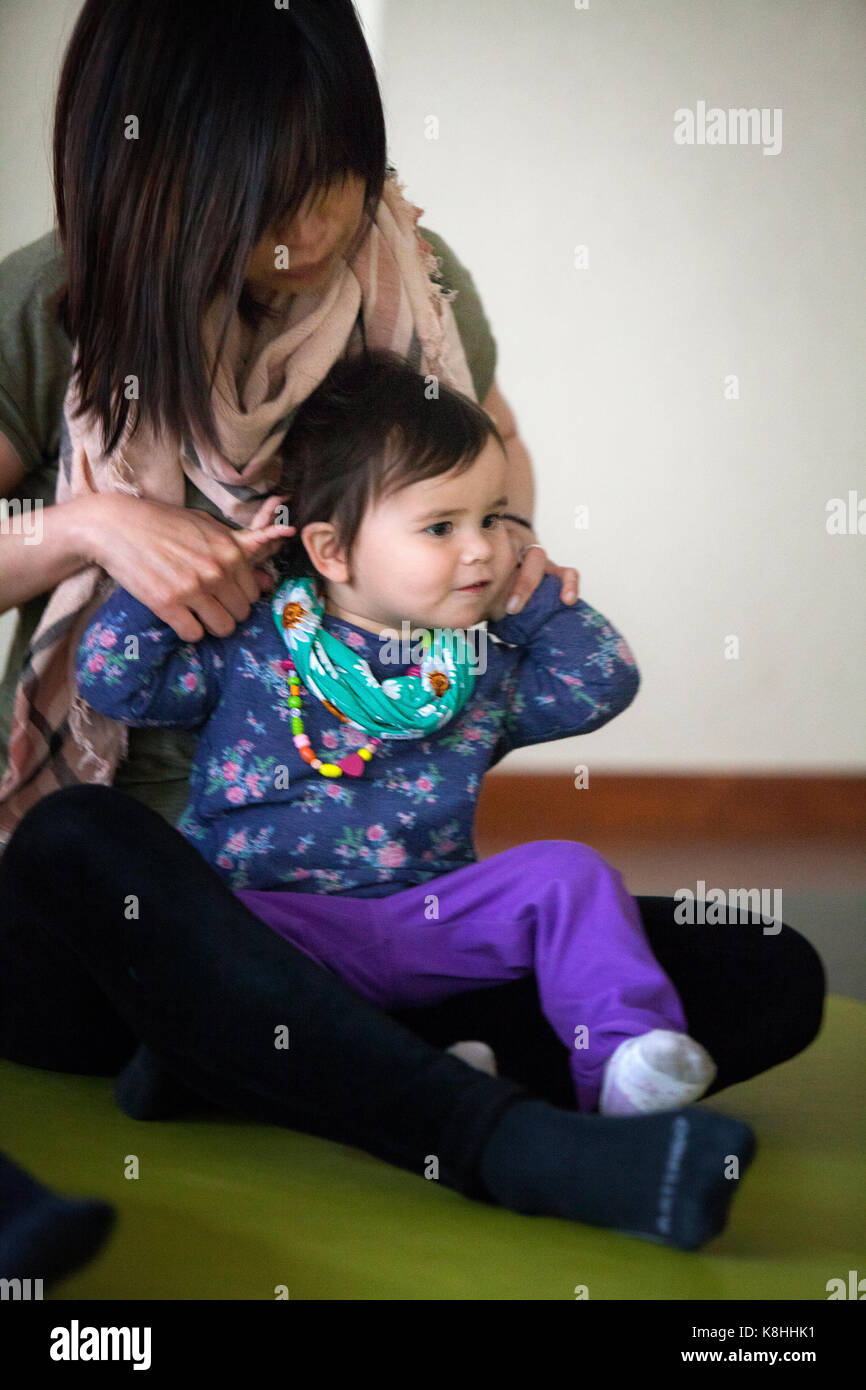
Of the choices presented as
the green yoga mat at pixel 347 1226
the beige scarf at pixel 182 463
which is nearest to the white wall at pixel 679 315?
the beige scarf at pixel 182 463

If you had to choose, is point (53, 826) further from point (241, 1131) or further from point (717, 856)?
point (717, 856)

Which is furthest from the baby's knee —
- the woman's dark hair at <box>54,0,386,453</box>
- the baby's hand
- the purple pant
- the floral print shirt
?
the woman's dark hair at <box>54,0,386,453</box>

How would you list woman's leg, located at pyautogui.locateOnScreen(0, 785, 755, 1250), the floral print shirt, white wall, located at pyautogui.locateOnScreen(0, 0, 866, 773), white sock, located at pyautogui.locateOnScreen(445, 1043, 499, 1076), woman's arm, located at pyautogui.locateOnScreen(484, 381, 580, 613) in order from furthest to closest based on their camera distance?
white wall, located at pyautogui.locateOnScreen(0, 0, 866, 773) → woman's arm, located at pyautogui.locateOnScreen(484, 381, 580, 613) → the floral print shirt → white sock, located at pyautogui.locateOnScreen(445, 1043, 499, 1076) → woman's leg, located at pyautogui.locateOnScreen(0, 785, 755, 1250)

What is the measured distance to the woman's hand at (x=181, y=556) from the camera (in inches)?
38.1

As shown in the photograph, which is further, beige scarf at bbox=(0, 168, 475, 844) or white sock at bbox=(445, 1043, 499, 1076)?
beige scarf at bbox=(0, 168, 475, 844)

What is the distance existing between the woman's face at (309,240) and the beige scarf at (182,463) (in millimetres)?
32

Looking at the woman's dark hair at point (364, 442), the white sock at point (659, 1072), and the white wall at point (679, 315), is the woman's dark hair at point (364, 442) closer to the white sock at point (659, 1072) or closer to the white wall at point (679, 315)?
the white sock at point (659, 1072)

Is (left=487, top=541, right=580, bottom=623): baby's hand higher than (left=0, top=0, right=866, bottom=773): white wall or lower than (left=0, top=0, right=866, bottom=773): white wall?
lower

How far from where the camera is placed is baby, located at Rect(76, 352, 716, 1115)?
2.95ft

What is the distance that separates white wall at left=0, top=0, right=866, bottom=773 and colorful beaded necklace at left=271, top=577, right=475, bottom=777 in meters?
1.91

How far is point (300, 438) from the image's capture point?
110cm

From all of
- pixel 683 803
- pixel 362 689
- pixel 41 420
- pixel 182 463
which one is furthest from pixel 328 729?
pixel 683 803

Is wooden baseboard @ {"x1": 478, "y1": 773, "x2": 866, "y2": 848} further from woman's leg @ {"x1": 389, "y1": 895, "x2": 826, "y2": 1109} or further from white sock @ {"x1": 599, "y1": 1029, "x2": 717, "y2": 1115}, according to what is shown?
white sock @ {"x1": 599, "y1": 1029, "x2": 717, "y2": 1115}

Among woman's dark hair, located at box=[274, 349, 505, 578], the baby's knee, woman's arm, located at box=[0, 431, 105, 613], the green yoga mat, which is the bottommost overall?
the green yoga mat
